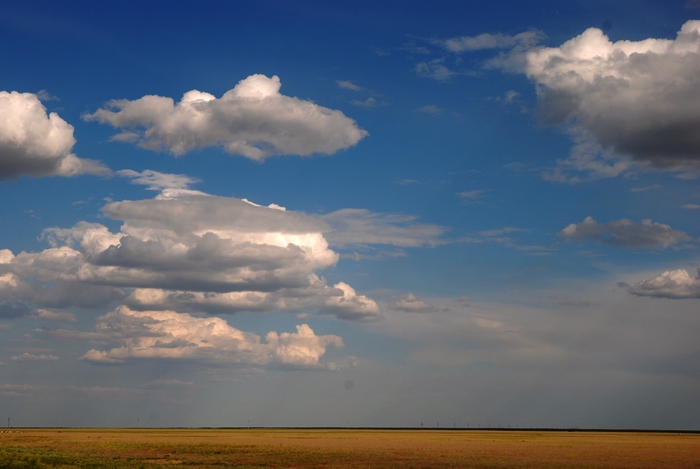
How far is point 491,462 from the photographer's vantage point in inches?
2899

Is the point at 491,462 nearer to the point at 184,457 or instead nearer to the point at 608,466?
the point at 608,466

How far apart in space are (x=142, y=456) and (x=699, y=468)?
63.4 meters

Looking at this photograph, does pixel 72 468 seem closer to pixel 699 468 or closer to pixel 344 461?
pixel 344 461

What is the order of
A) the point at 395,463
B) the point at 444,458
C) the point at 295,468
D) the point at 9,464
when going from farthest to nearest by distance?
the point at 444,458 < the point at 395,463 < the point at 295,468 < the point at 9,464

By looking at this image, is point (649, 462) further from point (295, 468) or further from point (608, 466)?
point (295, 468)

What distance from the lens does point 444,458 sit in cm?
7950

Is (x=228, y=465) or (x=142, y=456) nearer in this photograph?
(x=228, y=465)

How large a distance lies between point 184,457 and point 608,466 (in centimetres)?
4877

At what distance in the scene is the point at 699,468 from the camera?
6919cm

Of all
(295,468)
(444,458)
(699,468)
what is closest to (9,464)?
(295,468)

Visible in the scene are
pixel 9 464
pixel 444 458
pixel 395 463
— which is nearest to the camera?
pixel 9 464

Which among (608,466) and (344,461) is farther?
(344,461)

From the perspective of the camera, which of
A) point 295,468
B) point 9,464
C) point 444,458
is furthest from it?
point 444,458

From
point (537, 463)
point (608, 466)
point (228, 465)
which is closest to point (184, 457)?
point (228, 465)
